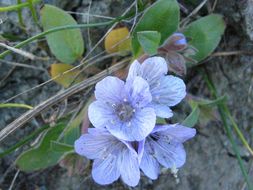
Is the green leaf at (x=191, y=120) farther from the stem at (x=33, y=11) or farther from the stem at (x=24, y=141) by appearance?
the stem at (x=33, y=11)

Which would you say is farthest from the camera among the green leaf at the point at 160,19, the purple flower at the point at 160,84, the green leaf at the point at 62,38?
the green leaf at the point at 62,38

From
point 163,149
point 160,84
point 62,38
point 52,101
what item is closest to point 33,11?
point 62,38

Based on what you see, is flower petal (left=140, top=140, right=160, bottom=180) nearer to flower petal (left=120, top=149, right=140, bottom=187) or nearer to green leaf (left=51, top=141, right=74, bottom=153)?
flower petal (left=120, top=149, right=140, bottom=187)

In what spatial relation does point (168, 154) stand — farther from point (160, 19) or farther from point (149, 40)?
point (160, 19)

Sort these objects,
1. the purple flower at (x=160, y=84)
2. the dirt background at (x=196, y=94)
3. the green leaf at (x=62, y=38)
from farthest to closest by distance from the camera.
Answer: the dirt background at (x=196, y=94) < the green leaf at (x=62, y=38) < the purple flower at (x=160, y=84)

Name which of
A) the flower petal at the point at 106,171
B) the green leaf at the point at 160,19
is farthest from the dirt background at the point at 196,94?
the flower petal at the point at 106,171

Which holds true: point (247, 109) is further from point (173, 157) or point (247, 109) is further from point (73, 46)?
point (73, 46)
